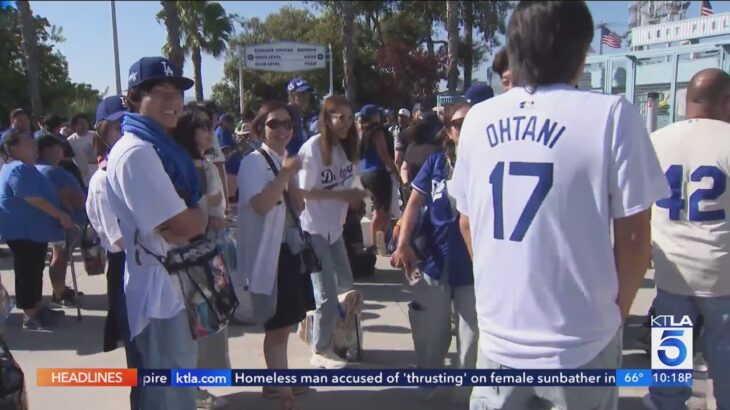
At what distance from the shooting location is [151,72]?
2387 millimetres

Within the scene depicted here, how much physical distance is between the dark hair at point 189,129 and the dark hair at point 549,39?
7.94 feet

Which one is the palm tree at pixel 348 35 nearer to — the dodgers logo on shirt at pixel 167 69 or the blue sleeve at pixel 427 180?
the blue sleeve at pixel 427 180

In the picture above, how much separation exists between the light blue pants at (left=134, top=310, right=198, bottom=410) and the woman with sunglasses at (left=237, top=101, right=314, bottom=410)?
0.94 metres

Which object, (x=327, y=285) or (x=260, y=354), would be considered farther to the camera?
(x=260, y=354)

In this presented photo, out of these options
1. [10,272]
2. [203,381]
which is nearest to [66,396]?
[203,381]

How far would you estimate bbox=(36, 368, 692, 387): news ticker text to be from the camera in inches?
64.2

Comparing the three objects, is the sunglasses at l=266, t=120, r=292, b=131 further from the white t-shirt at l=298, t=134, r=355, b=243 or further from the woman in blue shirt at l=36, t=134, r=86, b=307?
the woman in blue shirt at l=36, t=134, r=86, b=307

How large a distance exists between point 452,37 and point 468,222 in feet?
52.3

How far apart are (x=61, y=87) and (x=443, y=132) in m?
26.9

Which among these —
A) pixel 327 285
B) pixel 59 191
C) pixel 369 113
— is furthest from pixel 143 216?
pixel 369 113

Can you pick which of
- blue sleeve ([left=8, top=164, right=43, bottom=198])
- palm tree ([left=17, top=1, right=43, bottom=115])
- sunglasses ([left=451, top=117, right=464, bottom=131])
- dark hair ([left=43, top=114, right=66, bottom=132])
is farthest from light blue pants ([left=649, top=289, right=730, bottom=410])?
palm tree ([left=17, top=1, right=43, bottom=115])

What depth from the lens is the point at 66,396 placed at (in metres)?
3.93

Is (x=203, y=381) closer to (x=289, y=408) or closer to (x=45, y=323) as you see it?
(x=289, y=408)

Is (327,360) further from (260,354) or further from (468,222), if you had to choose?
(468,222)
